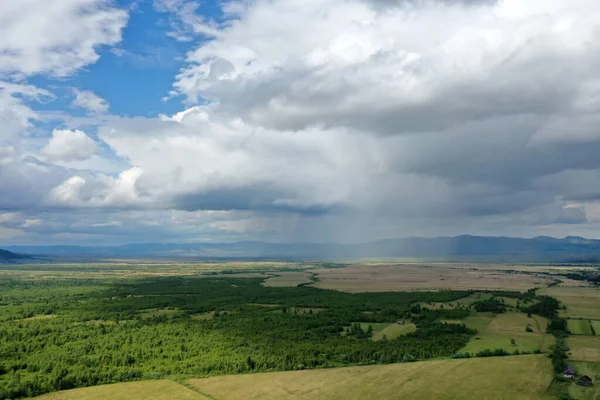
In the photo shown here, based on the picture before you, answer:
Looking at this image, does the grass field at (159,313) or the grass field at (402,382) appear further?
the grass field at (159,313)

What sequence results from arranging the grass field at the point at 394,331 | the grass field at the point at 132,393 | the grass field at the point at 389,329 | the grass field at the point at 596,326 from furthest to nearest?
1. the grass field at the point at 596,326
2. the grass field at the point at 389,329
3. the grass field at the point at 394,331
4. the grass field at the point at 132,393

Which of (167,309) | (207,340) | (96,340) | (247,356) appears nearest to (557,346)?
(247,356)

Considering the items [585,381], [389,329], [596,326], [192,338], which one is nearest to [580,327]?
[596,326]

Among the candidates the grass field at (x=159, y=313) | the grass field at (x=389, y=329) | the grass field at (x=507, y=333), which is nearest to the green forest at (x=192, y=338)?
the grass field at (x=159, y=313)

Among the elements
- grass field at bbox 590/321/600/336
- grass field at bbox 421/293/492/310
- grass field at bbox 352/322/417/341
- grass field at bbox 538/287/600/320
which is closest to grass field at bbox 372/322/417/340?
grass field at bbox 352/322/417/341

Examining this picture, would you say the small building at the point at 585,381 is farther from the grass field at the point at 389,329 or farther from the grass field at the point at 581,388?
the grass field at the point at 389,329

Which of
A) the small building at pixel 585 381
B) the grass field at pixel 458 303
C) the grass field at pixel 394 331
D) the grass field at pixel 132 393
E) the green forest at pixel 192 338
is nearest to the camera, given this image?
the grass field at pixel 132 393

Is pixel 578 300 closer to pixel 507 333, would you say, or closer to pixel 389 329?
pixel 507 333
